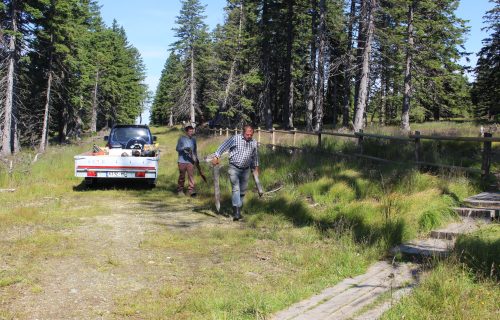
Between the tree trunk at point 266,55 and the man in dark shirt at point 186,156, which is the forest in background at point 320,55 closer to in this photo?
the tree trunk at point 266,55

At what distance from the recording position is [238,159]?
8.83 metres

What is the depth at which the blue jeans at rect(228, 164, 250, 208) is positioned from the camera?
28.5 feet

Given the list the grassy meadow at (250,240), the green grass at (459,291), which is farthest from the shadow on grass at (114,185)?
the green grass at (459,291)

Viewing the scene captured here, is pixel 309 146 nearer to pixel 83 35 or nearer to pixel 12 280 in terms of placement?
pixel 12 280

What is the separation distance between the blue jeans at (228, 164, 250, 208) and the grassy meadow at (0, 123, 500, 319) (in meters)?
0.43

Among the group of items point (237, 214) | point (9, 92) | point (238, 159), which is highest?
point (9, 92)

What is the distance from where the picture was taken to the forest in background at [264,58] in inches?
943

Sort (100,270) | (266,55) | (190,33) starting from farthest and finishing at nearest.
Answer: (190,33) → (266,55) → (100,270)

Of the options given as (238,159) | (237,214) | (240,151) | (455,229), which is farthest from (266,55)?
(455,229)

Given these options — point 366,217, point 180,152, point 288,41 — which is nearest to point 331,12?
point 288,41

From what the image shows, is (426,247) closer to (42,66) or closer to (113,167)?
(113,167)

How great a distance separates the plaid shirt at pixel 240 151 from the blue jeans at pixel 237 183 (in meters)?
0.13

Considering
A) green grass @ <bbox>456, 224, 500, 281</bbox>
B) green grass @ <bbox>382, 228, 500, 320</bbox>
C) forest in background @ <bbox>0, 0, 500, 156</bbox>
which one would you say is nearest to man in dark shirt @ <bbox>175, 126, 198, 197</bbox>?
green grass @ <bbox>456, 224, 500, 281</bbox>

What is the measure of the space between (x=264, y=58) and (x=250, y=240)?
3011 centimetres
